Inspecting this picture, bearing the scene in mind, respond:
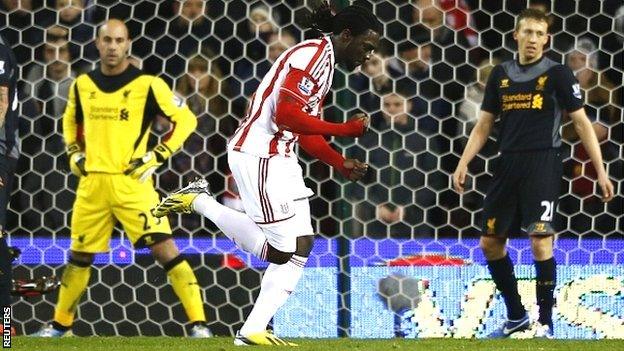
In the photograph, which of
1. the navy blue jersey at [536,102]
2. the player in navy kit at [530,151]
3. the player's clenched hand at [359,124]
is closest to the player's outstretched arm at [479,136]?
the player in navy kit at [530,151]

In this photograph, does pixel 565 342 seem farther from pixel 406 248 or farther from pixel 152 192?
pixel 152 192

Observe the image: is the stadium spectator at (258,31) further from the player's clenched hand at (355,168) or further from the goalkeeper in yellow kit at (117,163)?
the player's clenched hand at (355,168)

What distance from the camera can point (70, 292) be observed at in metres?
8.88

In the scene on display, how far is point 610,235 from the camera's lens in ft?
30.9

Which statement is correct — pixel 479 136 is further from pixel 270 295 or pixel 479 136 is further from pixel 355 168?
pixel 270 295

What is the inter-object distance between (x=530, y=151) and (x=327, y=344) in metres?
A: 1.48

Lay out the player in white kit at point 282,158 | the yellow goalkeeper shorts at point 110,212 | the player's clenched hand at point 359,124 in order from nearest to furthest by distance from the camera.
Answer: the player's clenched hand at point 359,124 → the player in white kit at point 282,158 → the yellow goalkeeper shorts at point 110,212

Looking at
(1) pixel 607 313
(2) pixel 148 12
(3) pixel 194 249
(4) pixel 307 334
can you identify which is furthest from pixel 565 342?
(2) pixel 148 12

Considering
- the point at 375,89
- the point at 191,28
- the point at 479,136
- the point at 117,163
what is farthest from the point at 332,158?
the point at 191,28

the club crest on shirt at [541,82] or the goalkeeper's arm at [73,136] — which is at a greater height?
the club crest on shirt at [541,82]

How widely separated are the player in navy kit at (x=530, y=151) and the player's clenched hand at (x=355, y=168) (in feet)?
4.76

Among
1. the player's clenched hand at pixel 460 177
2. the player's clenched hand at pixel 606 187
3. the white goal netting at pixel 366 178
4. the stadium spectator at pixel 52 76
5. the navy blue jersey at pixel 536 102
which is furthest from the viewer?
the stadium spectator at pixel 52 76

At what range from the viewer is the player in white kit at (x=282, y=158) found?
7273 millimetres

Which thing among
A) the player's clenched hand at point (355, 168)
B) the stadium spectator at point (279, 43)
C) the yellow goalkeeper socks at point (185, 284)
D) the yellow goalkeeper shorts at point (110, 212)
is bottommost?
Result: the yellow goalkeeper socks at point (185, 284)
